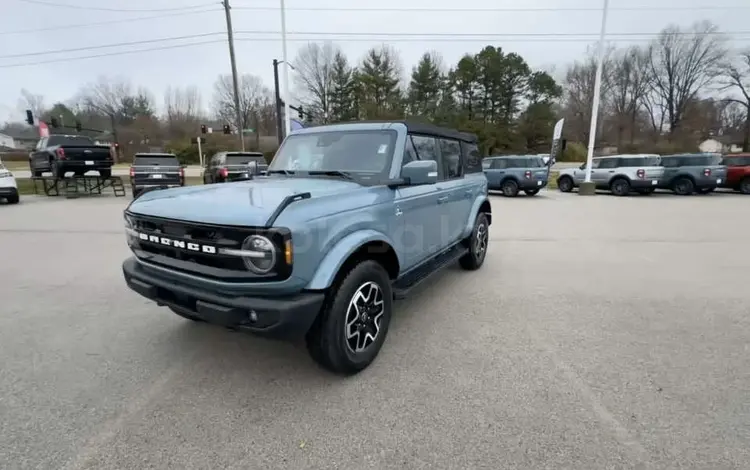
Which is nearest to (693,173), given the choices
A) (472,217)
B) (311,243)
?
(472,217)

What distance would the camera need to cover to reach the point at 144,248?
2.87 metres

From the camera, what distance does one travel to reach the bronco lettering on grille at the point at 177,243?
2386mm

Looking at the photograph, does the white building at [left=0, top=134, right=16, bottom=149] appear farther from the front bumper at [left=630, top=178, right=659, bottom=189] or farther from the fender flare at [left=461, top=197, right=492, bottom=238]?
the front bumper at [left=630, top=178, right=659, bottom=189]

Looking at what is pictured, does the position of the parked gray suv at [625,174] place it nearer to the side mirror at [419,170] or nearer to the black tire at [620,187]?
the black tire at [620,187]

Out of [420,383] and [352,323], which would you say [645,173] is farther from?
[352,323]

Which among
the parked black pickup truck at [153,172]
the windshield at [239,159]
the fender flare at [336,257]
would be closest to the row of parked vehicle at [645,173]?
the windshield at [239,159]

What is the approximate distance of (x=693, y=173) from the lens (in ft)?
52.9

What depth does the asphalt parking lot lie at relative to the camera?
6.79 feet

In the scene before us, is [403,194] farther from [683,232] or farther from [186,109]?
[186,109]

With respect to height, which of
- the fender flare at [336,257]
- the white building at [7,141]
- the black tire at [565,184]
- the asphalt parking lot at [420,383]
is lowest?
the asphalt parking lot at [420,383]

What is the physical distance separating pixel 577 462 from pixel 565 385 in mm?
746

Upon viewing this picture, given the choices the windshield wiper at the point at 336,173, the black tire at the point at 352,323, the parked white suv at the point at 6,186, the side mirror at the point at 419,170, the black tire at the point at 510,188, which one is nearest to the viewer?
the black tire at the point at 352,323

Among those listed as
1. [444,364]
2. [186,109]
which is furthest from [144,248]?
[186,109]

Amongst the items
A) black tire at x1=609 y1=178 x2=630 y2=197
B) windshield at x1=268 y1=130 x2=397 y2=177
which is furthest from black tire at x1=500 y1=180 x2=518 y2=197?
windshield at x1=268 y1=130 x2=397 y2=177
